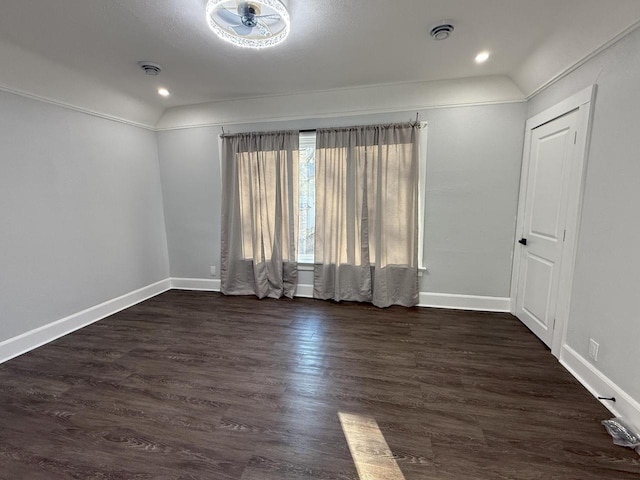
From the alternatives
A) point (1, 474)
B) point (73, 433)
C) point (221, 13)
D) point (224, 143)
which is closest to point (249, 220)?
point (224, 143)

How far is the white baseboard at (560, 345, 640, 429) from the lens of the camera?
1666mm

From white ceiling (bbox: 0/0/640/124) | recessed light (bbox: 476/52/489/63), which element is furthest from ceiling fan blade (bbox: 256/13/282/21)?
recessed light (bbox: 476/52/489/63)

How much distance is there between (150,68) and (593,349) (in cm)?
434

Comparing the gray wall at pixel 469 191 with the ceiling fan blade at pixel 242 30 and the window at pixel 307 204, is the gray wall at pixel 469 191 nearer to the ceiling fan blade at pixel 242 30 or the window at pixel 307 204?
the window at pixel 307 204

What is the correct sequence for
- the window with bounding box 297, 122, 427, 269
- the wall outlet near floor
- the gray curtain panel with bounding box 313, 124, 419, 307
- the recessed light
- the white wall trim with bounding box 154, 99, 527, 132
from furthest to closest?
the window with bounding box 297, 122, 427, 269, the gray curtain panel with bounding box 313, 124, 419, 307, the white wall trim with bounding box 154, 99, 527, 132, the recessed light, the wall outlet near floor

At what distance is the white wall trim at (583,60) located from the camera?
175 cm

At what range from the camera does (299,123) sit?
3.58 m

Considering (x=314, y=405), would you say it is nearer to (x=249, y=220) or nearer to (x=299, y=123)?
(x=249, y=220)

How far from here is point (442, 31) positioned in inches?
83.9

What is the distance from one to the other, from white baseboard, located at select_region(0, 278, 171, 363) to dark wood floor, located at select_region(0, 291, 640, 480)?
11 cm

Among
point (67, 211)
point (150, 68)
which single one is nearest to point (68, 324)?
point (67, 211)

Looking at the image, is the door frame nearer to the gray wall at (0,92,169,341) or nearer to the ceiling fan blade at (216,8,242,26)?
the ceiling fan blade at (216,8,242,26)

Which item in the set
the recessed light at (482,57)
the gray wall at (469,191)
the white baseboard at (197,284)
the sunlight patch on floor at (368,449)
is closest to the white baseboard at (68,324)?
the white baseboard at (197,284)

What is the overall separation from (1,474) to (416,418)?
224cm
